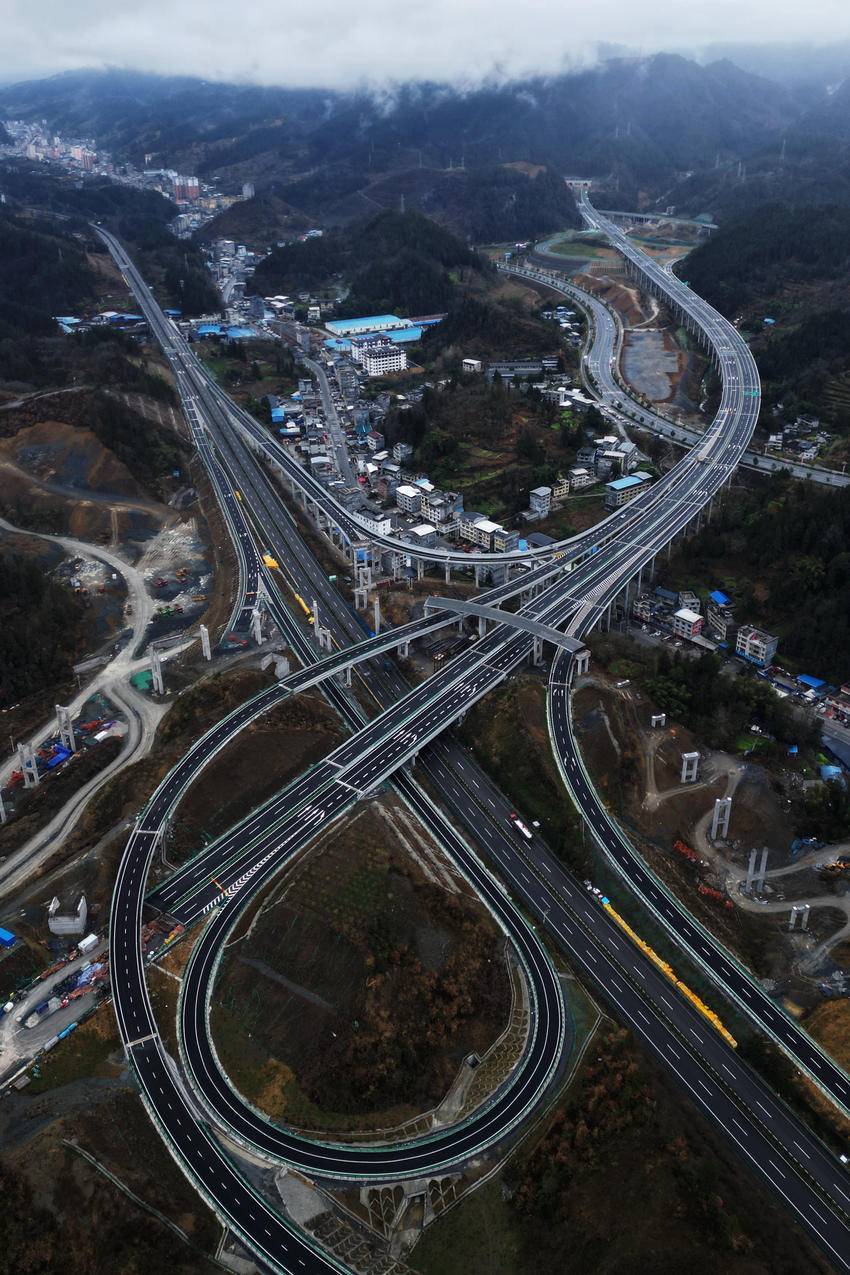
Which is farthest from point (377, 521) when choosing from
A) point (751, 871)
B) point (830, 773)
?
point (751, 871)

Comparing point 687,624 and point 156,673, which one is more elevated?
point 156,673

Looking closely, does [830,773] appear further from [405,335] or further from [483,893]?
[405,335]

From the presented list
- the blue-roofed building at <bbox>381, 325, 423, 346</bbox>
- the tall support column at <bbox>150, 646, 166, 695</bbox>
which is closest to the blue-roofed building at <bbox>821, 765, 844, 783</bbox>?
the tall support column at <bbox>150, 646, 166, 695</bbox>

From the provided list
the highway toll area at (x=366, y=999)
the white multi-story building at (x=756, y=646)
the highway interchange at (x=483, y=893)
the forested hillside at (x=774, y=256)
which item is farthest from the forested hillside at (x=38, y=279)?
→ the highway toll area at (x=366, y=999)

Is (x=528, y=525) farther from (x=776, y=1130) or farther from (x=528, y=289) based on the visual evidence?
(x=528, y=289)

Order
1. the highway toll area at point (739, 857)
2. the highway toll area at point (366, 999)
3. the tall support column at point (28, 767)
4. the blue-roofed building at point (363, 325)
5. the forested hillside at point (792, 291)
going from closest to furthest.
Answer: the highway toll area at point (366, 999) → the highway toll area at point (739, 857) → the tall support column at point (28, 767) → the forested hillside at point (792, 291) → the blue-roofed building at point (363, 325)

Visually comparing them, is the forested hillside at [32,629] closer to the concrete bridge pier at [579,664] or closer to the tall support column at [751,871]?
the concrete bridge pier at [579,664]

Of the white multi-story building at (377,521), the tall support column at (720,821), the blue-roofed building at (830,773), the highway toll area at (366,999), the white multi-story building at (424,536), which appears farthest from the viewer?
the white multi-story building at (377,521)
